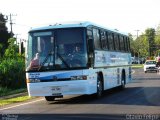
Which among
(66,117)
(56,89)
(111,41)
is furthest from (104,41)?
(66,117)

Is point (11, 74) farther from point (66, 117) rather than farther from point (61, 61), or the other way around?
point (66, 117)

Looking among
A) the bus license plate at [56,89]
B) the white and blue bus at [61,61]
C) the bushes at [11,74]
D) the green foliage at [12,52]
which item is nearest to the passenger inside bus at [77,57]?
the white and blue bus at [61,61]

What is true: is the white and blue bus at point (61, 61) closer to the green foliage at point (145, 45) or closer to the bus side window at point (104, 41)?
the bus side window at point (104, 41)

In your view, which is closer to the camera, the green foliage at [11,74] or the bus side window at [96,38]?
the bus side window at [96,38]

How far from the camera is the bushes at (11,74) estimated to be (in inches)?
1362

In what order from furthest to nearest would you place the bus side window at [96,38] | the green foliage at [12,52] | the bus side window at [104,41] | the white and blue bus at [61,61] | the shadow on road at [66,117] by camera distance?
1. the green foliage at [12,52]
2. the bus side window at [104,41]
3. the bus side window at [96,38]
4. the white and blue bus at [61,61]
5. the shadow on road at [66,117]

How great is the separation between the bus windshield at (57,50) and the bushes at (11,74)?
15210 millimetres

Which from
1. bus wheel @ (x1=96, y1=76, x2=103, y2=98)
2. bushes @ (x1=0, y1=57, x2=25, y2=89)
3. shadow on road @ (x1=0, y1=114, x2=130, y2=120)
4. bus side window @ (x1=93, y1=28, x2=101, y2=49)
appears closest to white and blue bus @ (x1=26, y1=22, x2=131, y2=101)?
bus side window @ (x1=93, y1=28, x2=101, y2=49)

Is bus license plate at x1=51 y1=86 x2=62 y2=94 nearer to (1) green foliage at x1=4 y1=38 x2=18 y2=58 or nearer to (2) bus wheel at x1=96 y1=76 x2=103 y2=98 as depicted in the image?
(2) bus wheel at x1=96 y1=76 x2=103 y2=98

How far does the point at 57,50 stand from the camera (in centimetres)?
1917

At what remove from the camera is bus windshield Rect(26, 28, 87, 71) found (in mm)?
19062

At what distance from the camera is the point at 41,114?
15570mm

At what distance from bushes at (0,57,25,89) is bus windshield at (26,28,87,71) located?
15210mm

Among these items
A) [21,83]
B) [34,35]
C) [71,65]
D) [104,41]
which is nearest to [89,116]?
[71,65]
